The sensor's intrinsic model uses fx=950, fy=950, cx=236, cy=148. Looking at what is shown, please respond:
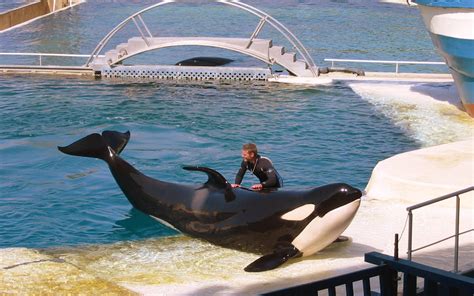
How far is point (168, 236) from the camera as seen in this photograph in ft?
39.0

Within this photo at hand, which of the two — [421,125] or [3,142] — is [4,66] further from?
[421,125]

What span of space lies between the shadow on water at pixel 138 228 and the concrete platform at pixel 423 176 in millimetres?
2916

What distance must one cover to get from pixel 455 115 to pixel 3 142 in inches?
352

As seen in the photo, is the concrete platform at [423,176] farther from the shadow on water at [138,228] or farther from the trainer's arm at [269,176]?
the shadow on water at [138,228]

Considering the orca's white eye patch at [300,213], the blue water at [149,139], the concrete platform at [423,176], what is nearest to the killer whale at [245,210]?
the orca's white eye patch at [300,213]

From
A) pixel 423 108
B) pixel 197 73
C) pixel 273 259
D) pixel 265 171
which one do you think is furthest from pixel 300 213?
pixel 197 73

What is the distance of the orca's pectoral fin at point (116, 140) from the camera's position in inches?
494

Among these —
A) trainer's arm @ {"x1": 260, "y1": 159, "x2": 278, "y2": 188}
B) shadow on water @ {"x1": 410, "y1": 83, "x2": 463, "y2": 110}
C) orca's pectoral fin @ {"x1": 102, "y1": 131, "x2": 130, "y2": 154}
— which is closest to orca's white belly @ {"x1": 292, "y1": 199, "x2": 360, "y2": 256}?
trainer's arm @ {"x1": 260, "y1": 159, "x2": 278, "y2": 188}

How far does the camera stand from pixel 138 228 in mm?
12469

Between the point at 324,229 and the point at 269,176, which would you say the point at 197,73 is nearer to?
the point at 269,176

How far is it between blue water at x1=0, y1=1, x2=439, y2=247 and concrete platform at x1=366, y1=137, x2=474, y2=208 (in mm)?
1535

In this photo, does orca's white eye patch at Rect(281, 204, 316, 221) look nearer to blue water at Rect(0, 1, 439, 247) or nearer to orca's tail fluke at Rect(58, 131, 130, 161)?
blue water at Rect(0, 1, 439, 247)

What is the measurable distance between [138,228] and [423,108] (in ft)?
30.5

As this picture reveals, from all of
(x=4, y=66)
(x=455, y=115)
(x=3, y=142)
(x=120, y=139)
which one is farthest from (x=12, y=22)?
(x=120, y=139)
